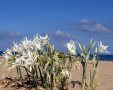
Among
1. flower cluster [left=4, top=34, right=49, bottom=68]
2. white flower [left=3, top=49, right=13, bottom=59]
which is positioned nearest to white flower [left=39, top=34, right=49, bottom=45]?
flower cluster [left=4, top=34, right=49, bottom=68]

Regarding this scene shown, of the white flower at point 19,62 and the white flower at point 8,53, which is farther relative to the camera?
the white flower at point 8,53

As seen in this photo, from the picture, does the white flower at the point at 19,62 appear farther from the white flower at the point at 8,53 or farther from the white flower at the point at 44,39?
the white flower at the point at 8,53

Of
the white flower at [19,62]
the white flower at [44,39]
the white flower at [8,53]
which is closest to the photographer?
the white flower at [19,62]

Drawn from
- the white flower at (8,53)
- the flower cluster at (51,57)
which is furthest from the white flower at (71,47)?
the white flower at (8,53)

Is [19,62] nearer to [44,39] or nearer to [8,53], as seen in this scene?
[44,39]

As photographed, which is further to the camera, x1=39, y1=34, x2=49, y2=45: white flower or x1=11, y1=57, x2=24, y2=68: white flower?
x1=39, y1=34, x2=49, y2=45: white flower

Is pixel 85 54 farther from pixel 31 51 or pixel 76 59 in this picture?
pixel 31 51

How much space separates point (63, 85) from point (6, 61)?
1.30m

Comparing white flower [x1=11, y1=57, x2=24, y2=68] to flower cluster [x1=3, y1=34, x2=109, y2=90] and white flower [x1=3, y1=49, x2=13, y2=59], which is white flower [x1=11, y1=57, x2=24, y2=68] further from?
white flower [x1=3, y1=49, x2=13, y2=59]

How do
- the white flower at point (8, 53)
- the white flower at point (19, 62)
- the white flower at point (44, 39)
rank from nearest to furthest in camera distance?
1. the white flower at point (19, 62)
2. the white flower at point (44, 39)
3. the white flower at point (8, 53)

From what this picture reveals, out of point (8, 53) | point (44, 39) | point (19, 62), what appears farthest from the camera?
point (8, 53)

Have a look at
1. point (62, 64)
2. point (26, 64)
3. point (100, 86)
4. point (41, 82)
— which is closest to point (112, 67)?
point (100, 86)

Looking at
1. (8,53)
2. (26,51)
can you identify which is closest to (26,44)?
(26,51)

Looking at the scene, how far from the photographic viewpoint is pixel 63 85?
877cm
